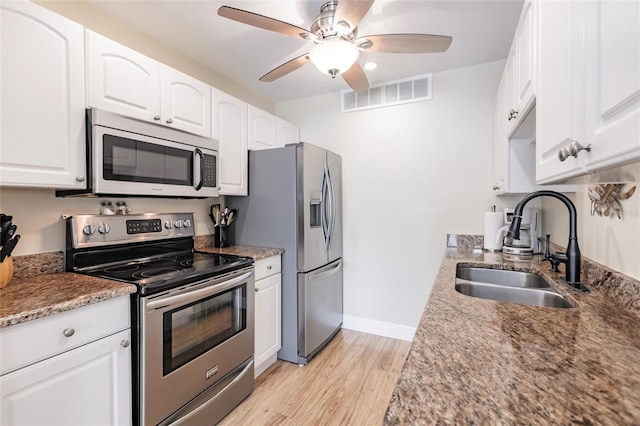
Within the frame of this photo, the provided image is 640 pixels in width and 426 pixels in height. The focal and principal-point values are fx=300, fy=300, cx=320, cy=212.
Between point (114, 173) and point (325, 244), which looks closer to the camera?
point (114, 173)

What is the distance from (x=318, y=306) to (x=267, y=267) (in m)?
0.65

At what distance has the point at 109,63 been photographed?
1.62m

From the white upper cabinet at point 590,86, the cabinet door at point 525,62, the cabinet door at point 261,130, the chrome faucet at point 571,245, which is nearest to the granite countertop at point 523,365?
the chrome faucet at point 571,245

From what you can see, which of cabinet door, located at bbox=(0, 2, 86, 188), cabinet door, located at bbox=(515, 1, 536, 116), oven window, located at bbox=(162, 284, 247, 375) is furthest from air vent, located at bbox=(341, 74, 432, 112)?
cabinet door, located at bbox=(0, 2, 86, 188)

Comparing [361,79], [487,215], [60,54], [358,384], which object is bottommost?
[358,384]

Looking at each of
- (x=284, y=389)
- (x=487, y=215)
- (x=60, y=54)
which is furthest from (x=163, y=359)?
(x=487, y=215)

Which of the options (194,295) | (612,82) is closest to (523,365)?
(612,82)

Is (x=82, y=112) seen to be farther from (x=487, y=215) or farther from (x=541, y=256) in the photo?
(x=541, y=256)

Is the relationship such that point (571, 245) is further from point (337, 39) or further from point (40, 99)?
point (40, 99)

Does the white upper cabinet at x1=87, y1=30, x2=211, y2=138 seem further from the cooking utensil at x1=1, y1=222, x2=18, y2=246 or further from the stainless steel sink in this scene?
the stainless steel sink

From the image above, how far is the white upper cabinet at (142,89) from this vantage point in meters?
1.57

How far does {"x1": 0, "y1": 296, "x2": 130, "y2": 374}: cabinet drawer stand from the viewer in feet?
3.41

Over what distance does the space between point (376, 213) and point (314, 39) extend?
1.78 m

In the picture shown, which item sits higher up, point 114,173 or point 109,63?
point 109,63
